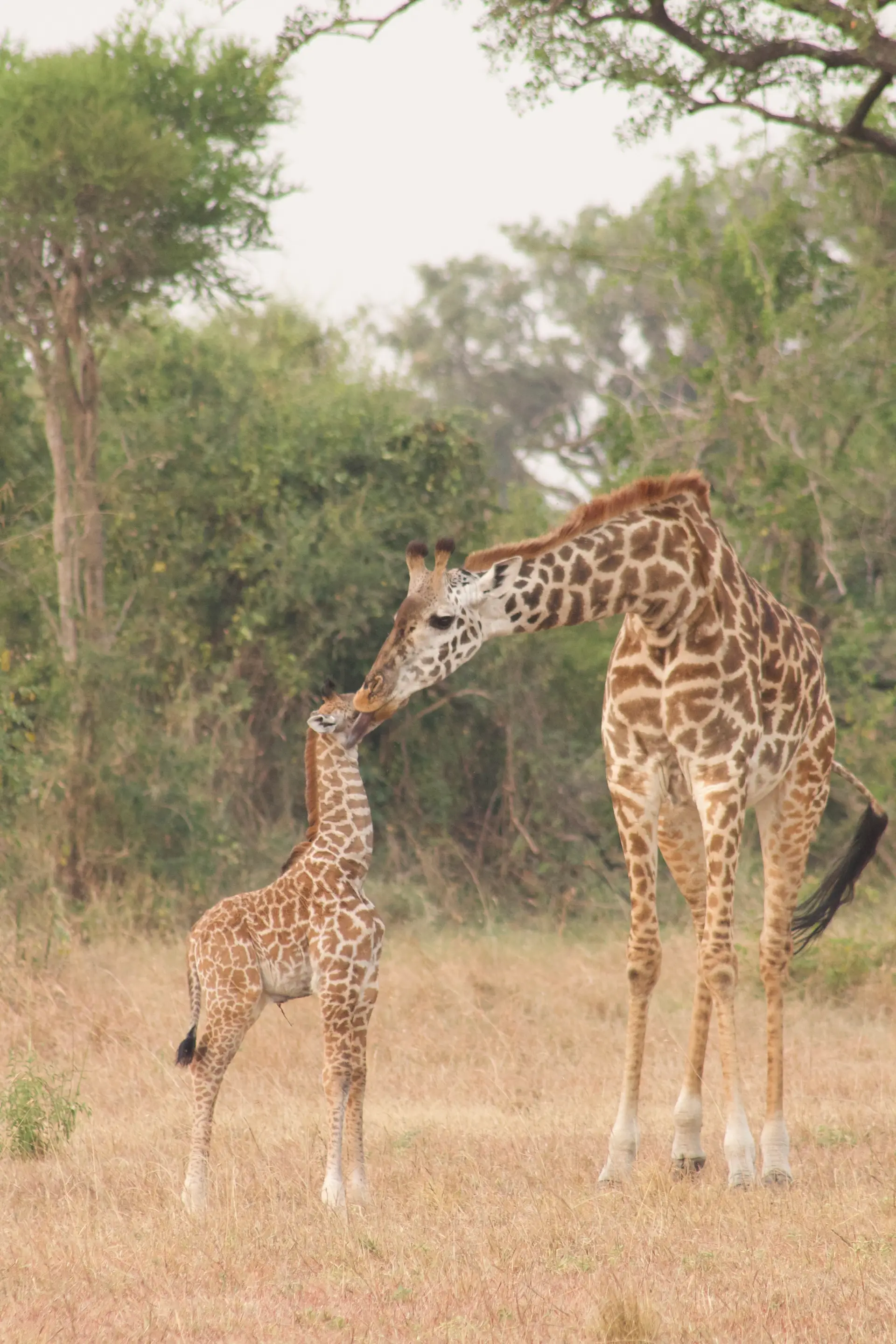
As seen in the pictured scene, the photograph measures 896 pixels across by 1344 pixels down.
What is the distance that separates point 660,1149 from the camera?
6848mm

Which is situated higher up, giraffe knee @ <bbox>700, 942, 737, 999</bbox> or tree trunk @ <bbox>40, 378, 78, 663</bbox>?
tree trunk @ <bbox>40, 378, 78, 663</bbox>

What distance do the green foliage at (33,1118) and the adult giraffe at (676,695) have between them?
223 cm

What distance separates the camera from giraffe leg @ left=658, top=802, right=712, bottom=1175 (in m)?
6.27

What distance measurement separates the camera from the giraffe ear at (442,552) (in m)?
5.31

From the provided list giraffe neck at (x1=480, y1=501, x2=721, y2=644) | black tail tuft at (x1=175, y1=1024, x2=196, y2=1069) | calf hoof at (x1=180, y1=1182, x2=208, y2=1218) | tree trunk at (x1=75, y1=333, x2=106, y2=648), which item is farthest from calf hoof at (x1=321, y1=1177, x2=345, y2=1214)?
tree trunk at (x1=75, y1=333, x2=106, y2=648)

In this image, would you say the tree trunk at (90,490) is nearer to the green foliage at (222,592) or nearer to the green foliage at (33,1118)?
the green foliage at (222,592)

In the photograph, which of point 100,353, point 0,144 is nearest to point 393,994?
point 100,353

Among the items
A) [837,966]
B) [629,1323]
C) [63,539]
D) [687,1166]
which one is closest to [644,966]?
[687,1166]

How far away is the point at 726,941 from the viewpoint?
242 inches

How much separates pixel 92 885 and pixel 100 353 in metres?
4.20

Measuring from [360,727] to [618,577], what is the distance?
1.09 m

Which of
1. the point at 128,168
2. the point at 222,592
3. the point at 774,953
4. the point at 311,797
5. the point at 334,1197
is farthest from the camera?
the point at 222,592

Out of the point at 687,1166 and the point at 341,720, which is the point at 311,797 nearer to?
the point at 341,720

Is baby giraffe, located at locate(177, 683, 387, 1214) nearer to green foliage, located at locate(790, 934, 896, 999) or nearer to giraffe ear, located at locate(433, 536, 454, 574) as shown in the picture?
giraffe ear, located at locate(433, 536, 454, 574)
